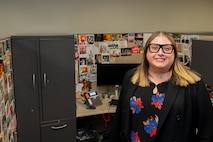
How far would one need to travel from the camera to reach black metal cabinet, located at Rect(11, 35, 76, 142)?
2592mm

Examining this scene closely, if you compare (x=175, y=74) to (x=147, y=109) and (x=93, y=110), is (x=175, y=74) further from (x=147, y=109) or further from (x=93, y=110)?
(x=93, y=110)

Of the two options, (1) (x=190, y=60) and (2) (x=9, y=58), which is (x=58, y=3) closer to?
(2) (x=9, y=58)

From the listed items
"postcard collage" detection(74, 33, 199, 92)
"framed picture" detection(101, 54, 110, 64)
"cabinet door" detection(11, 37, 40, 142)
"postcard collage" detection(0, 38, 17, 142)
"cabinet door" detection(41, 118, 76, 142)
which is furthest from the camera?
"framed picture" detection(101, 54, 110, 64)

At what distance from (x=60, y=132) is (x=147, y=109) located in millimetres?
1608

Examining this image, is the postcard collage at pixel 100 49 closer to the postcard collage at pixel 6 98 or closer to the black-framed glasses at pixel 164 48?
the postcard collage at pixel 6 98

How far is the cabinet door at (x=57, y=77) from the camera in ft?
8.73

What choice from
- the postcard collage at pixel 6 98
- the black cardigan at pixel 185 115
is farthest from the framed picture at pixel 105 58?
the black cardigan at pixel 185 115

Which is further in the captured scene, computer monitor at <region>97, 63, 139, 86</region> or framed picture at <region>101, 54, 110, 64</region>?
framed picture at <region>101, 54, 110, 64</region>

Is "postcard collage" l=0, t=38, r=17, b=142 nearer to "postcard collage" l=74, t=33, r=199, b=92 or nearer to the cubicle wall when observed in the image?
"postcard collage" l=74, t=33, r=199, b=92

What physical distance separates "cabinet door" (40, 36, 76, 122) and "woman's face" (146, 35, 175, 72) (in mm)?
1302

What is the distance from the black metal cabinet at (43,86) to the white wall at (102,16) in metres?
0.69

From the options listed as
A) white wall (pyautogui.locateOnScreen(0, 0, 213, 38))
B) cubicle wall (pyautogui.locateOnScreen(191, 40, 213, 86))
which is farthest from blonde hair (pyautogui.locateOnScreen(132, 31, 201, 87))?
white wall (pyautogui.locateOnScreen(0, 0, 213, 38))

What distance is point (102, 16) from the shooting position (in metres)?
3.49

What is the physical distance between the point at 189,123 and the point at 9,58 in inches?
71.3
